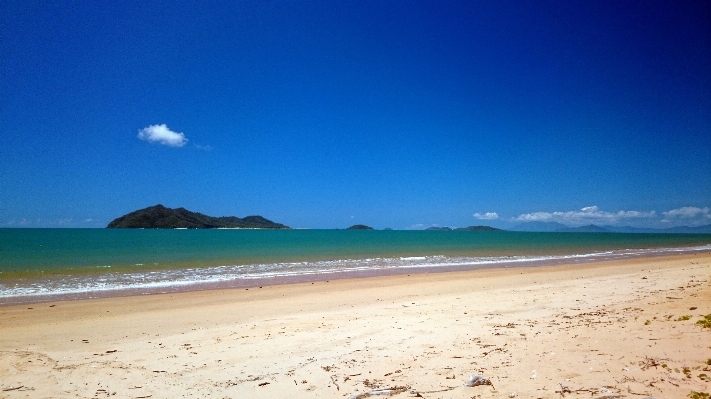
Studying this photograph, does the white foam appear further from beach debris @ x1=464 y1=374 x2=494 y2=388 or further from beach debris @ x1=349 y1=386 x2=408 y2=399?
beach debris @ x1=464 y1=374 x2=494 y2=388

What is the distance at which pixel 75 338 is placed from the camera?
8062 mm

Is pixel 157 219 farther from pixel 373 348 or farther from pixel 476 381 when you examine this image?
pixel 476 381

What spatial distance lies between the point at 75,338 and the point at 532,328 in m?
9.38

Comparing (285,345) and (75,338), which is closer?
(285,345)

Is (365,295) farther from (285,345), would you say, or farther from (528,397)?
(528,397)

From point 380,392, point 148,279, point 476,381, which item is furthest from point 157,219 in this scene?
point 476,381

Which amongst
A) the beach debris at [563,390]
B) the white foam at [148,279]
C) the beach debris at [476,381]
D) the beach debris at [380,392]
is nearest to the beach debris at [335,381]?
the beach debris at [380,392]

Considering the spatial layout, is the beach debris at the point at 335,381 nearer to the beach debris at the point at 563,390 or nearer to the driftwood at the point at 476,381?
the driftwood at the point at 476,381

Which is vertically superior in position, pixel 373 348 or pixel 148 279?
pixel 373 348

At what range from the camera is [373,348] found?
6320 mm

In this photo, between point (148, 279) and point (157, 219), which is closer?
point (148, 279)

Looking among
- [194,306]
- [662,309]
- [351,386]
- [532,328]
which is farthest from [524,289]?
[194,306]

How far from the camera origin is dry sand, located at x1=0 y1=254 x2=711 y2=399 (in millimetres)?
4551

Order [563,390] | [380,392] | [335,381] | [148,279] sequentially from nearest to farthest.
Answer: [563,390] < [380,392] < [335,381] < [148,279]
